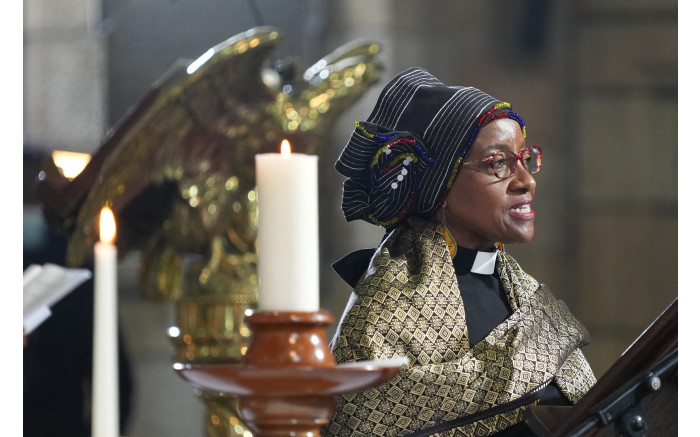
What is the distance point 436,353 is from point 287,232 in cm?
100

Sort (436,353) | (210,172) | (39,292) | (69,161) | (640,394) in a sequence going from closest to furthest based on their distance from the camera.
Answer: (640,394) → (436,353) → (39,292) → (210,172) → (69,161)

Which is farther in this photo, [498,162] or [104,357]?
[498,162]

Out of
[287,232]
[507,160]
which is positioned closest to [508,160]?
[507,160]

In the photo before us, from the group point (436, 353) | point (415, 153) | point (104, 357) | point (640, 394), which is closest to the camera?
point (104, 357)


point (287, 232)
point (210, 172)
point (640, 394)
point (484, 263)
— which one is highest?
point (210, 172)

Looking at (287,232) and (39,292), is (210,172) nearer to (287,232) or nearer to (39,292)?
(39,292)

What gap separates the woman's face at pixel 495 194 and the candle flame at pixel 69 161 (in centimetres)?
181

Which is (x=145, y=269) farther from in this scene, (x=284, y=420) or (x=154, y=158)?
(x=284, y=420)

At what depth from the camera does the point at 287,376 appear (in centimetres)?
76

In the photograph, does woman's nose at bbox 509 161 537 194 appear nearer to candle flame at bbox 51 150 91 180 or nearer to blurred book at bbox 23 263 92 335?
blurred book at bbox 23 263 92 335

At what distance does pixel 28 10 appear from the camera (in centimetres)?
373

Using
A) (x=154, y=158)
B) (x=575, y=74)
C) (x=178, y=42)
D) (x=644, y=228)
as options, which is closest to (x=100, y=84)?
(x=178, y=42)

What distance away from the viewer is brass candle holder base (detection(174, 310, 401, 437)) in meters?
0.76

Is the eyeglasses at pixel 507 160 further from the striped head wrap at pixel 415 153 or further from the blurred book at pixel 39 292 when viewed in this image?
the blurred book at pixel 39 292
